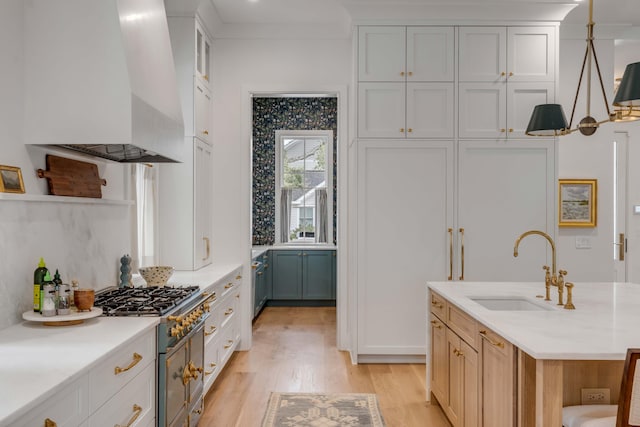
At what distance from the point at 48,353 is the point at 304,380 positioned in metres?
2.56

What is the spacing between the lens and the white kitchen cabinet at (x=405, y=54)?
429 cm

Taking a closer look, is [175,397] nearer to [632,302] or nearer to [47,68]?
[47,68]

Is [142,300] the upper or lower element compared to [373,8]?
lower

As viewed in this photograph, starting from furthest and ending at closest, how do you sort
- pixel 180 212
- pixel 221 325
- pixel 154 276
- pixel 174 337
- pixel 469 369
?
pixel 180 212 → pixel 221 325 → pixel 154 276 → pixel 469 369 → pixel 174 337

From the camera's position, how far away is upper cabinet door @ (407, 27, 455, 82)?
14.1 feet

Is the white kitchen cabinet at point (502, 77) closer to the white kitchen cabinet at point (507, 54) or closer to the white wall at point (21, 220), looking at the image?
the white kitchen cabinet at point (507, 54)

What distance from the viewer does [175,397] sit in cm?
245

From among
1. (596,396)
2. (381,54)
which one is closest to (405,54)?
(381,54)

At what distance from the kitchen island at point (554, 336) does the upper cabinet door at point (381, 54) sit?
6.84 ft

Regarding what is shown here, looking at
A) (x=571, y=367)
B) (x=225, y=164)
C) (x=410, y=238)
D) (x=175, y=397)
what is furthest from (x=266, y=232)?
(x=571, y=367)

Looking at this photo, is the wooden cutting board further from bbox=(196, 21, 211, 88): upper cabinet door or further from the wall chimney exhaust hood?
bbox=(196, 21, 211, 88): upper cabinet door

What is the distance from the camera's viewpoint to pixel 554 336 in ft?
6.18

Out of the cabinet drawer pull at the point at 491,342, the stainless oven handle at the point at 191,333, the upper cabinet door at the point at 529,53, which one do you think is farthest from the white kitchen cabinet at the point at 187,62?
the cabinet drawer pull at the point at 491,342

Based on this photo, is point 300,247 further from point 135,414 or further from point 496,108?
point 135,414
